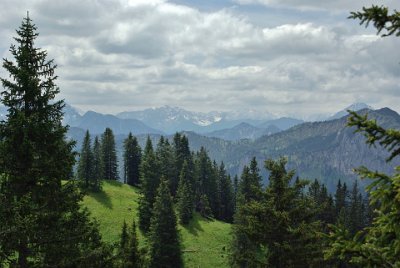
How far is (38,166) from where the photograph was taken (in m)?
16.2

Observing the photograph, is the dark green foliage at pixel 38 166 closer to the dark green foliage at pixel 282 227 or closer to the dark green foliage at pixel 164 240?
the dark green foliage at pixel 282 227

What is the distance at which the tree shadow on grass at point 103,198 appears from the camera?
91.1 m

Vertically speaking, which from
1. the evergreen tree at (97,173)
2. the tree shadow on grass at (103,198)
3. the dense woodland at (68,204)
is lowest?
the tree shadow on grass at (103,198)

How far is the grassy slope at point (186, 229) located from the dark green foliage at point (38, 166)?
51.2 metres

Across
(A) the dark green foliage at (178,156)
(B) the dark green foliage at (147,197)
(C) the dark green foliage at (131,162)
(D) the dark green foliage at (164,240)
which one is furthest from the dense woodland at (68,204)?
(C) the dark green foliage at (131,162)

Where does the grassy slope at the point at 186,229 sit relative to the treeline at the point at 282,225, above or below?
below

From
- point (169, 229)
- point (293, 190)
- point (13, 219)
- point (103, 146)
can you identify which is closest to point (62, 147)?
point (13, 219)

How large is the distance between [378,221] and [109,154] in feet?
373

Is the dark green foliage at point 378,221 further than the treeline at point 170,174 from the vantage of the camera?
No

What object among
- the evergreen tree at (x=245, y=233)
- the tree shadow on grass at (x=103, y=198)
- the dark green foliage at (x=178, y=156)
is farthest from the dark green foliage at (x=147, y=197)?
the dark green foliage at (x=178, y=156)

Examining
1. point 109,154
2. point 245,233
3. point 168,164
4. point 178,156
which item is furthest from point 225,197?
point 245,233

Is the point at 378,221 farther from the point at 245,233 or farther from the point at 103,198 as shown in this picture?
the point at 103,198

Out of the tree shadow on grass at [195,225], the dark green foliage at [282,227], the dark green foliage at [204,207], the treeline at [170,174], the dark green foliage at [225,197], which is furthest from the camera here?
the dark green foliage at [225,197]

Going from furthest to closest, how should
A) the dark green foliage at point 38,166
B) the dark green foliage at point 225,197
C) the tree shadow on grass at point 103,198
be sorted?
the dark green foliage at point 225,197
the tree shadow on grass at point 103,198
the dark green foliage at point 38,166
